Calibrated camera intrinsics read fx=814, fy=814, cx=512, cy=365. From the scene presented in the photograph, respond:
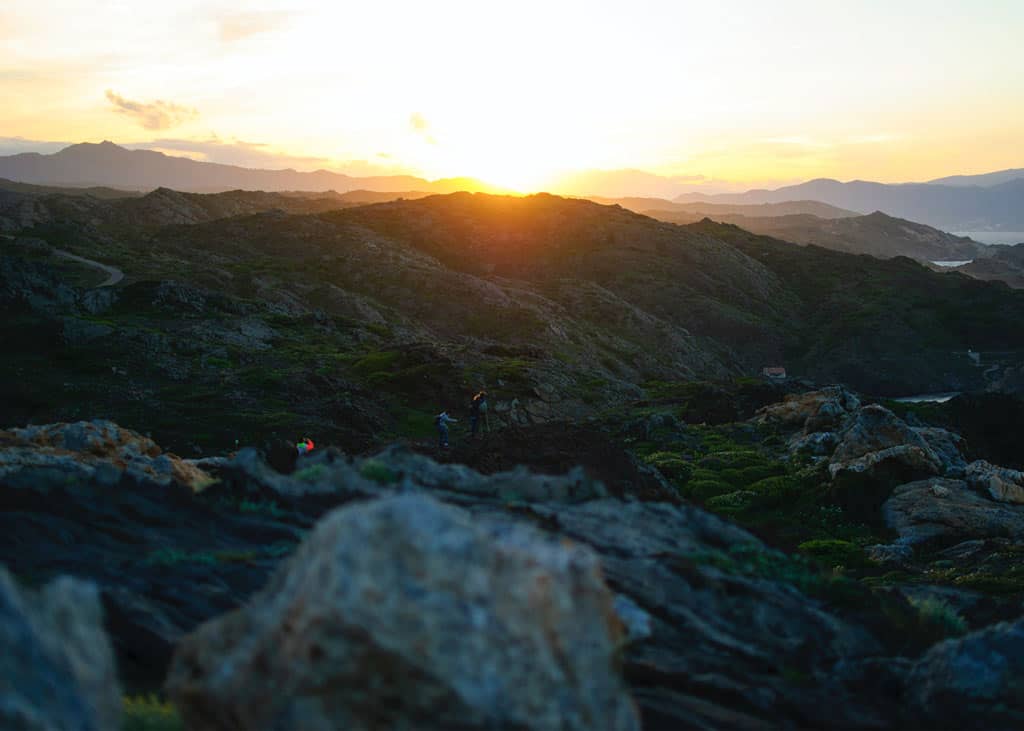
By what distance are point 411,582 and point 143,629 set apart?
24.0 ft

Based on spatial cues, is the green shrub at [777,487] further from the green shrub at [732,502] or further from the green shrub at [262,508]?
the green shrub at [262,508]

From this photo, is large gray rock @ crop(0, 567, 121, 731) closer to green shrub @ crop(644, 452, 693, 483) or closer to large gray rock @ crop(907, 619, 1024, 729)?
large gray rock @ crop(907, 619, 1024, 729)

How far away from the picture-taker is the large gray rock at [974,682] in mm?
12281

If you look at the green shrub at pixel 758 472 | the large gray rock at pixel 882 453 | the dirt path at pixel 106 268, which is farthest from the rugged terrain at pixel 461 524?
the dirt path at pixel 106 268

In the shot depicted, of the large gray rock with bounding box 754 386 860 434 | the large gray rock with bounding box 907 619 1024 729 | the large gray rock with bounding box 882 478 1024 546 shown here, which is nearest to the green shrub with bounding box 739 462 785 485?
the large gray rock with bounding box 882 478 1024 546

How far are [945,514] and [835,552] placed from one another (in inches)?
277

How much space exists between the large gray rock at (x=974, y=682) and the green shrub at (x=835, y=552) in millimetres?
15936

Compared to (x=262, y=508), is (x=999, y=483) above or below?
below

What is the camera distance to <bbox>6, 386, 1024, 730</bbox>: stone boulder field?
7578 millimetres

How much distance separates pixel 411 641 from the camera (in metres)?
7.50

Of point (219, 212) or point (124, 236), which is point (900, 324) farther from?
point (219, 212)

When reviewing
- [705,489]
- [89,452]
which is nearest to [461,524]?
[89,452]

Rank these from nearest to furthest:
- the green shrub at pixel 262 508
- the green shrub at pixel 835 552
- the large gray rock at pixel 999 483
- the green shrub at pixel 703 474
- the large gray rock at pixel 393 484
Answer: the green shrub at pixel 262 508, the large gray rock at pixel 393 484, the green shrub at pixel 835 552, the large gray rock at pixel 999 483, the green shrub at pixel 703 474

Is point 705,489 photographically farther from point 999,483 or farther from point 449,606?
point 449,606
